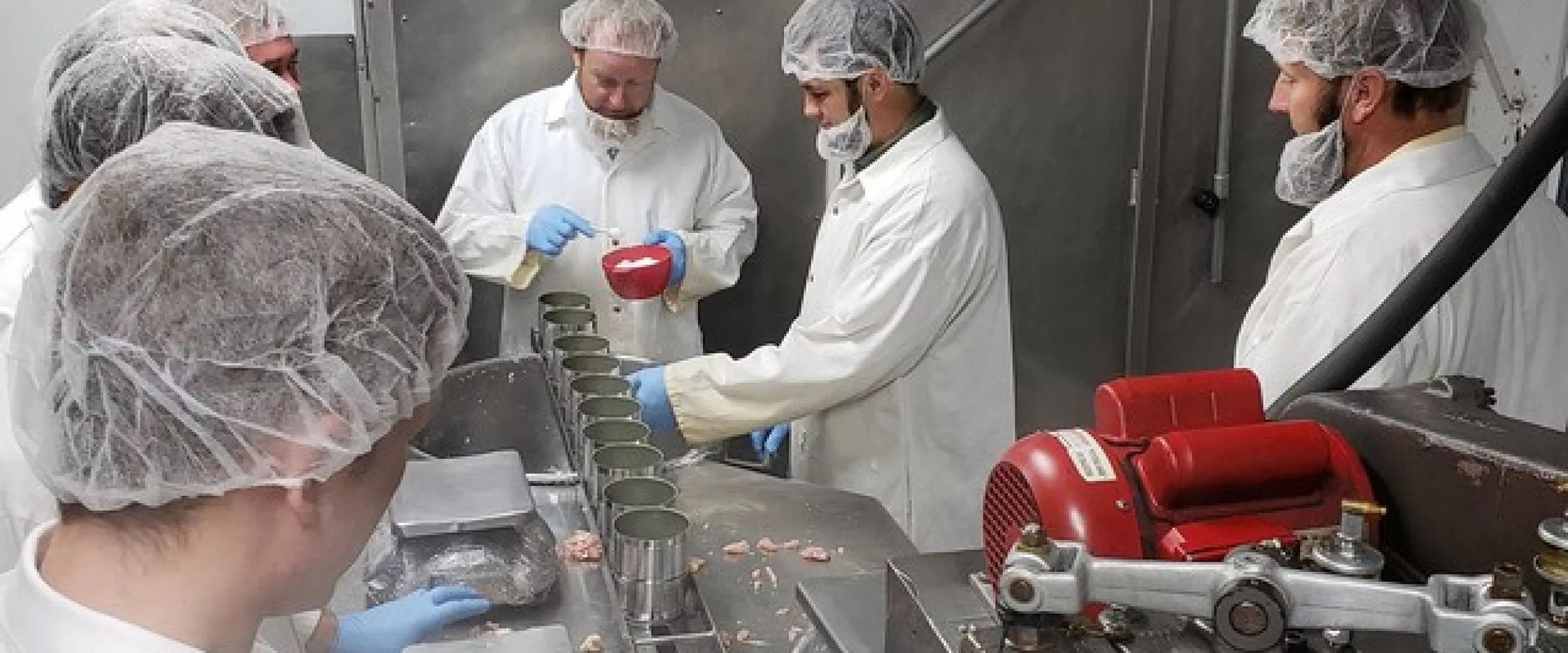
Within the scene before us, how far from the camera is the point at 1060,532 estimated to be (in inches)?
38.5

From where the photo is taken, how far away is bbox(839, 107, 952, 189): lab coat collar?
7.86ft

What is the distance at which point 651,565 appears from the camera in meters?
1.54

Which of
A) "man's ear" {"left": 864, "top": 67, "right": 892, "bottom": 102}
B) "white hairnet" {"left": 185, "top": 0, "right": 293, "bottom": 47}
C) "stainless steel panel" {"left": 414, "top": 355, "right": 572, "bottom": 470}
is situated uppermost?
"white hairnet" {"left": 185, "top": 0, "right": 293, "bottom": 47}

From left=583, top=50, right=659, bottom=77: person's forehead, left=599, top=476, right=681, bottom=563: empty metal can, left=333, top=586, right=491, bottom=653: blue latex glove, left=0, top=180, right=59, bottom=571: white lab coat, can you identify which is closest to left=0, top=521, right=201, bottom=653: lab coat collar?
left=0, top=180, right=59, bottom=571: white lab coat

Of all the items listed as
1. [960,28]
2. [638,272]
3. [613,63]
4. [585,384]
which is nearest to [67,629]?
[585,384]

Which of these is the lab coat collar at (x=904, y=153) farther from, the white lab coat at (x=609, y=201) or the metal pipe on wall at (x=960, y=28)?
the metal pipe on wall at (x=960, y=28)

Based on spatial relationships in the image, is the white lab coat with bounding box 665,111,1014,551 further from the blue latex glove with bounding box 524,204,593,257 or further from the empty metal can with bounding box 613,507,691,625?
the empty metal can with bounding box 613,507,691,625

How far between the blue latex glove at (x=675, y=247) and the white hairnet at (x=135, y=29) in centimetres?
110

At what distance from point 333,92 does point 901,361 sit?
1.65m

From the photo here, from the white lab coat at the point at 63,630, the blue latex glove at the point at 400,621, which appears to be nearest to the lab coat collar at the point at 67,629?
the white lab coat at the point at 63,630

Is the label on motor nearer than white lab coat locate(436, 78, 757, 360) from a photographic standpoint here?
Yes

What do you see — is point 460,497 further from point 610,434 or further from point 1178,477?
point 1178,477

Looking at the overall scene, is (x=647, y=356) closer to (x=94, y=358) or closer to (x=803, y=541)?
(x=803, y=541)

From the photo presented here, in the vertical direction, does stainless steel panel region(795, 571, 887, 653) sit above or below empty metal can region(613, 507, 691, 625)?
above
